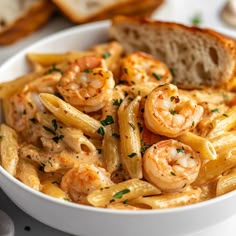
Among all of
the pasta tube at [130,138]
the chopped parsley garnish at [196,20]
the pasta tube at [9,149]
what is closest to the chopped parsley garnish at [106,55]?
the pasta tube at [130,138]

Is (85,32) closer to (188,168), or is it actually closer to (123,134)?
(123,134)

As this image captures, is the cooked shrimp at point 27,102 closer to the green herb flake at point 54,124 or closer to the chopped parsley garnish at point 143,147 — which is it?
the green herb flake at point 54,124

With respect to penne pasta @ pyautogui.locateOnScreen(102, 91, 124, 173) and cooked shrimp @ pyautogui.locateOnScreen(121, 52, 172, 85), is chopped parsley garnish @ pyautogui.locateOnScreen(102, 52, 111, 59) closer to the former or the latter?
cooked shrimp @ pyautogui.locateOnScreen(121, 52, 172, 85)

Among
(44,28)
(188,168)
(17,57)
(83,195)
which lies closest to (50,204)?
(83,195)

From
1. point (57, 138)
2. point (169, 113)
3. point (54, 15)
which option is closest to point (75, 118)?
point (57, 138)

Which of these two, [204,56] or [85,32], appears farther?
[85,32]

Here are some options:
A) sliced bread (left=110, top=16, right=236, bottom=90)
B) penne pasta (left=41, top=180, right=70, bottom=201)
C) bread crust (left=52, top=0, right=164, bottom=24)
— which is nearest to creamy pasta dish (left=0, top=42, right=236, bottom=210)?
penne pasta (left=41, top=180, right=70, bottom=201)

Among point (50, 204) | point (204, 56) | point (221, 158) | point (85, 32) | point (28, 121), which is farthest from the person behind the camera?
point (85, 32)
